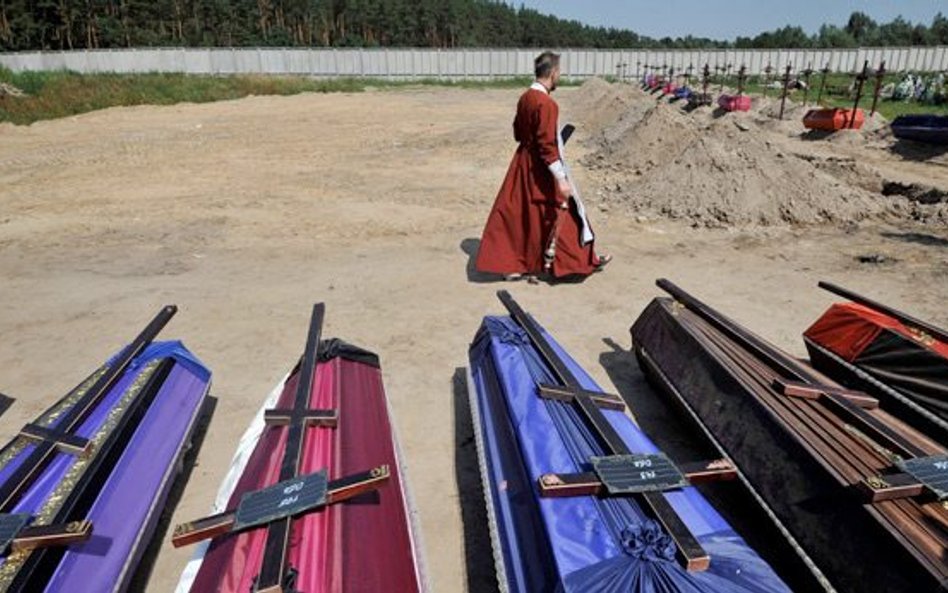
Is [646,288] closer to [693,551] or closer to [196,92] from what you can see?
[693,551]

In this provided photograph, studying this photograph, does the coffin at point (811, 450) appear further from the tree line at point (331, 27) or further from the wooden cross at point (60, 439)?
the tree line at point (331, 27)

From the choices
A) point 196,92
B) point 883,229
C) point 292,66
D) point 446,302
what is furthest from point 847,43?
point 446,302

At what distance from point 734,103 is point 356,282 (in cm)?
2165

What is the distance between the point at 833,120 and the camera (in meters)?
17.7

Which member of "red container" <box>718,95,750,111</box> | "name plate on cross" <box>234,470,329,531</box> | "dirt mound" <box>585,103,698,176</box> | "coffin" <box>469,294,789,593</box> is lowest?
"coffin" <box>469,294,789,593</box>

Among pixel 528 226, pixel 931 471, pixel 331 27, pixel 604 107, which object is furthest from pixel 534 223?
pixel 331 27

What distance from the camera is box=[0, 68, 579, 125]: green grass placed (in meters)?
20.6

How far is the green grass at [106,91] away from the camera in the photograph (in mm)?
20620

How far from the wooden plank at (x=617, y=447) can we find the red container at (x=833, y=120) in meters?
17.9

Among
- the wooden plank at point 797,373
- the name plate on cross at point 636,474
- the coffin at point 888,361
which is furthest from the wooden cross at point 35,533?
the coffin at point 888,361

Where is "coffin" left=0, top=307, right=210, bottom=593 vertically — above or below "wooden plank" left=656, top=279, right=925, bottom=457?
below

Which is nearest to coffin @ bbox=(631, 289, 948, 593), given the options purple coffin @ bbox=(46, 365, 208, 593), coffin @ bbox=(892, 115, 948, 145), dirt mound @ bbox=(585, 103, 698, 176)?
purple coffin @ bbox=(46, 365, 208, 593)

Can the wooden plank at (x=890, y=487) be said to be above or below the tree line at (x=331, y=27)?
below

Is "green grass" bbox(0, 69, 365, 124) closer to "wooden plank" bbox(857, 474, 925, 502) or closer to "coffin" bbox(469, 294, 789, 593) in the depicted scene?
"coffin" bbox(469, 294, 789, 593)
